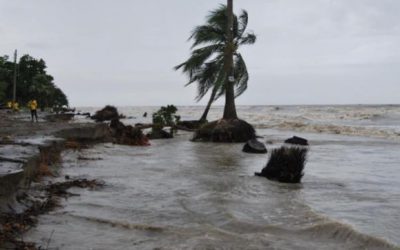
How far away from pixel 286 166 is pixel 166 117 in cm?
1561

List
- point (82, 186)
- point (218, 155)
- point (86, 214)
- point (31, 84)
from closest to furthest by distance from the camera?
point (86, 214), point (82, 186), point (218, 155), point (31, 84)

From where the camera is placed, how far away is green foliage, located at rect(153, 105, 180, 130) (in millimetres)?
24453

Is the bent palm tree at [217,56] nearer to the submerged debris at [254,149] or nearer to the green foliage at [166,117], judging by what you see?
the green foliage at [166,117]

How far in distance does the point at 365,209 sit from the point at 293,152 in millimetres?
3057

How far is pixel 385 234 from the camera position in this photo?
5.68 meters

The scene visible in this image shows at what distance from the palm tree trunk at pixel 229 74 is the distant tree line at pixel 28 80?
4497cm

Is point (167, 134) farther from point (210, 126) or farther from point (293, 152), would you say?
point (293, 152)

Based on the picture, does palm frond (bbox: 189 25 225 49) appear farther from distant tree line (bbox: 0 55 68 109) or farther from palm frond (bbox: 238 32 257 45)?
distant tree line (bbox: 0 55 68 109)

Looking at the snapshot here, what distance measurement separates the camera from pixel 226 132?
784 inches

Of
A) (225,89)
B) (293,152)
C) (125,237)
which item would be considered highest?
(225,89)

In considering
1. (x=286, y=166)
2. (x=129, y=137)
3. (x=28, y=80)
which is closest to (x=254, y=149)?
(x=129, y=137)

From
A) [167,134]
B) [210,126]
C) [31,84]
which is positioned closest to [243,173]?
[210,126]

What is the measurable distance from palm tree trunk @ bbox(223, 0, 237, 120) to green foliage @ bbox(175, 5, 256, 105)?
0.30 meters

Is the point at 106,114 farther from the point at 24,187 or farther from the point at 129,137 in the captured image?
the point at 24,187
